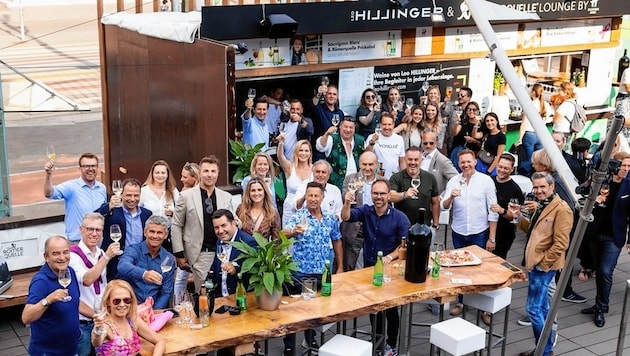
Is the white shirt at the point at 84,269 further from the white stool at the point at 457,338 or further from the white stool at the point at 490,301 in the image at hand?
the white stool at the point at 490,301

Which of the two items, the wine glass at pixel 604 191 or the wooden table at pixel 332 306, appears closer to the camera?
the wooden table at pixel 332 306

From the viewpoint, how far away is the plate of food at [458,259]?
23.8 feet

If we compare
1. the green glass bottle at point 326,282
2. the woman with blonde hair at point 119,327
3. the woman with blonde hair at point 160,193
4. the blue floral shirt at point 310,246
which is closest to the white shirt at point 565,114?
the blue floral shirt at point 310,246

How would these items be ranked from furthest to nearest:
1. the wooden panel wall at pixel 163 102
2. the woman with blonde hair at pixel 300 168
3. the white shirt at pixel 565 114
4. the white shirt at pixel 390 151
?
the white shirt at pixel 565 114
the white shirt at pixel 390 151
the wooden panel wall at pixel 163 102
the woman with blonde hair at pixel 300 168

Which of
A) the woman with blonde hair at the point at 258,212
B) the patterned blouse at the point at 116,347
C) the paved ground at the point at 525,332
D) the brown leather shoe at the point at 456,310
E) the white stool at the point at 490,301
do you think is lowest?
the paved ground at the point at 525,332

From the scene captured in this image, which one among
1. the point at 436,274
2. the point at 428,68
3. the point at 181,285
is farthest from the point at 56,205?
the point at 436,274

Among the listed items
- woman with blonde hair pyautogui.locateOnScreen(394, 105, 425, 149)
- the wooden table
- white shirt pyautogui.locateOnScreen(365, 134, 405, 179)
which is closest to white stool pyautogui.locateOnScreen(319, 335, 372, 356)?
the wooden table

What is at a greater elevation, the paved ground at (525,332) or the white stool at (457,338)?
the white stool at (457,338)

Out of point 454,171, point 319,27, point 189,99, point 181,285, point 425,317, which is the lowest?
point 425,317

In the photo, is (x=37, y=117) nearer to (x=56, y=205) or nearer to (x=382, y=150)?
(x=56, y=205)

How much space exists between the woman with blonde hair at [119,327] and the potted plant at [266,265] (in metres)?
0.85

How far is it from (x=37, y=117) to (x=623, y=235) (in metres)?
13.2

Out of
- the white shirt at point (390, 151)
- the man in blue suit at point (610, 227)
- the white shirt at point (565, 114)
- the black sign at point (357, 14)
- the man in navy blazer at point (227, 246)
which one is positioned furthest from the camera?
the white shirt at point (565, 114)

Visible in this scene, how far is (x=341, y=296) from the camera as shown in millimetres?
6520
